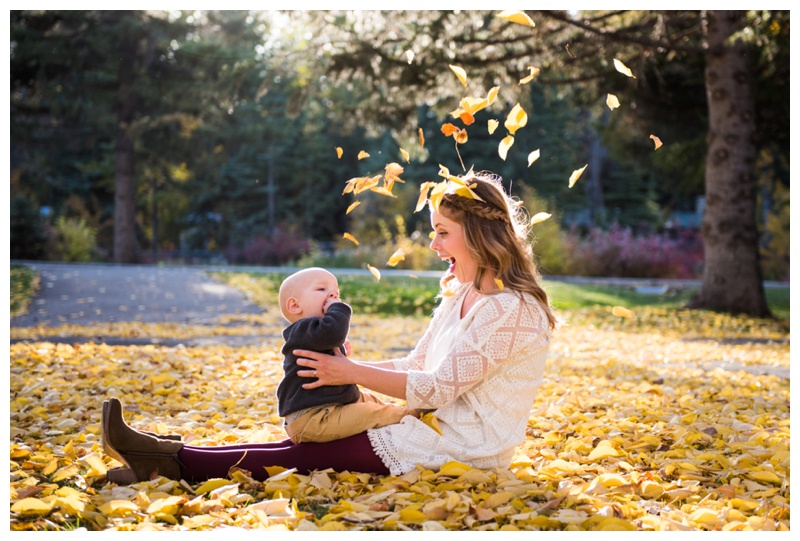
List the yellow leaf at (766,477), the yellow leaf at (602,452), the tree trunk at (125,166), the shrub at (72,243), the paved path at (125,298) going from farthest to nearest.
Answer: the shrub at (72,243)
the tree trunk at (125,166)
the paved path at (125,298)
the yellow leaf at (602,452)
the yellow leaf at (766,477)

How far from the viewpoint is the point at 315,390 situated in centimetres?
286

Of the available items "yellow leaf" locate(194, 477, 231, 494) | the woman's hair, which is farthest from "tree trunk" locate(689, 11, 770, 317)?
"yellow leaf" locate(194, 477, 231, 494)

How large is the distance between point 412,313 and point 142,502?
901cm

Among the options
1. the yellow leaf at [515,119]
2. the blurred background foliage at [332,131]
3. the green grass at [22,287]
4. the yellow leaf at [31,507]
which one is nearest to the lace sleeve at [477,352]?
the yellow leaf at [515,119]

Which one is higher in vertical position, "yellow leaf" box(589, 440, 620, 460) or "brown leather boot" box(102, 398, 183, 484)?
"brown leather boot" box(102, 398, 183, 484)

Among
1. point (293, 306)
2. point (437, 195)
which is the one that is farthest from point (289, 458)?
point (437, 195)

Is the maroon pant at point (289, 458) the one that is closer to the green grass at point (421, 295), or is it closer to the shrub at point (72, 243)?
the green grass at point (421, 295)

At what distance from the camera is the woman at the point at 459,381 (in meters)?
2.79

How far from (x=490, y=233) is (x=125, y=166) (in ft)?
67.6

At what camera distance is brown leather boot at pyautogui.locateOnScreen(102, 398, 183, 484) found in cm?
280

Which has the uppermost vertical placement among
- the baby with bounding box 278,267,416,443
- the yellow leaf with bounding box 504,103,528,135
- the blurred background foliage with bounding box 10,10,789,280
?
the blurred background foliage with bounding box 10,10,789,280

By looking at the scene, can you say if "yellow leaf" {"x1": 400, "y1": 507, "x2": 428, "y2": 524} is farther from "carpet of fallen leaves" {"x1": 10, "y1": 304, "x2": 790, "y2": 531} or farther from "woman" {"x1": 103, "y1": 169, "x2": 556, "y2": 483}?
"woman" {"x1": 103, "y1": 169, "x2": 556, "y2": 483}

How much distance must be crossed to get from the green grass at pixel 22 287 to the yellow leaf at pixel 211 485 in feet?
27.1

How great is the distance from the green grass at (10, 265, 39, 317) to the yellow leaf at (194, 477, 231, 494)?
27.1ft
